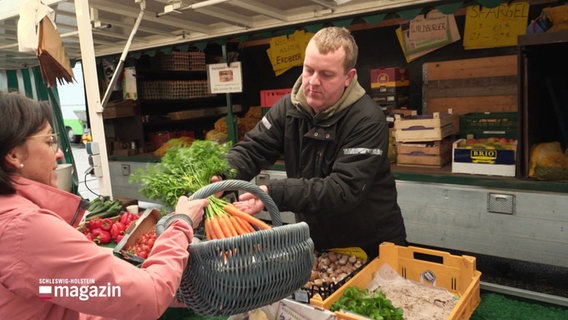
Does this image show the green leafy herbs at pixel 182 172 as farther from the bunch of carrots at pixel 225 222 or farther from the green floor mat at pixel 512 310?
the green floor mat at pixel 512 310

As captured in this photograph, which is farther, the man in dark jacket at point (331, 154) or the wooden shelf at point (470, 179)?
the wooden shelf at point (470, 179)

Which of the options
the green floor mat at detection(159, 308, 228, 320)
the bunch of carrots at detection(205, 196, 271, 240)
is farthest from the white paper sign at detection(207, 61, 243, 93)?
the bunch of carrots at detection(205, 196, 271, 240)

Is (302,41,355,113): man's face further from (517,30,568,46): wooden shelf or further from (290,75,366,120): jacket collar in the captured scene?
(517,30,568,46): wooden shelf

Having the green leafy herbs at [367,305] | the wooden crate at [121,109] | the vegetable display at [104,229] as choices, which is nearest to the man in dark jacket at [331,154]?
the green leafy herbs at [367,305]

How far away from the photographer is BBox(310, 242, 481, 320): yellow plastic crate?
163 centimetres

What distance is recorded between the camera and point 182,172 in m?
1.64

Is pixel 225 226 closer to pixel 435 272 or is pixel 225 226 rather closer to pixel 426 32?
pixel 435 272

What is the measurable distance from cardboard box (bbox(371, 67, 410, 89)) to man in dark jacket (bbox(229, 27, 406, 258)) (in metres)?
2.47

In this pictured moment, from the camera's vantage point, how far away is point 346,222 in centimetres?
210

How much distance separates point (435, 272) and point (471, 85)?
308 cm

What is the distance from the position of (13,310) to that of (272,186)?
1.00 meters

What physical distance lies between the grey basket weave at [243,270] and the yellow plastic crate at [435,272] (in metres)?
0.47

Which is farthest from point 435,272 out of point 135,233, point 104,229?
point 104,229

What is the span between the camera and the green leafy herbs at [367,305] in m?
1.56
